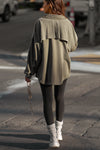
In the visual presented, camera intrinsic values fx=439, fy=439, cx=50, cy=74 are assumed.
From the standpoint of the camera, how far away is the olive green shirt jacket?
16.0 feet

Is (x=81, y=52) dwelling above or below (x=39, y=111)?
below

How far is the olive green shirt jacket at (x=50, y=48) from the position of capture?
4887mm

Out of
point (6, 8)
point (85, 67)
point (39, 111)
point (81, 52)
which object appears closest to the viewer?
point (39, 111)

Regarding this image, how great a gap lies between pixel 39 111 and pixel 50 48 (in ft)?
7.53

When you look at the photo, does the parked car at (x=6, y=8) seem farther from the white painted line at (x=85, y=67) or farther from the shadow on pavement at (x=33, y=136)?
the shadow on pavement at (x=33, y=136)

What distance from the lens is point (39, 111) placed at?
7027 mm

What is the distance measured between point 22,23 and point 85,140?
17.1 m

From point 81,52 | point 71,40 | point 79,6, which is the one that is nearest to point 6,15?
point 79,6

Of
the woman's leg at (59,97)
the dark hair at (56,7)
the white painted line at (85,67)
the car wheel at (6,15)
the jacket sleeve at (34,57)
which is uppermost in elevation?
the dark hair at (56,7)

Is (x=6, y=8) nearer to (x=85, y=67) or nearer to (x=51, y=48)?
(x=85, y=67)

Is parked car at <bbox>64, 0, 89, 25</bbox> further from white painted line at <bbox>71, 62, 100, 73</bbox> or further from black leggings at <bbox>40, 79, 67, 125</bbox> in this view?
black leggings at <bbox>40, 79, 67, 125</bbox>

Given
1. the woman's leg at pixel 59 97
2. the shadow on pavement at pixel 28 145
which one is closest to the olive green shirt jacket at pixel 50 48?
the woman's leg at pixel 59 97

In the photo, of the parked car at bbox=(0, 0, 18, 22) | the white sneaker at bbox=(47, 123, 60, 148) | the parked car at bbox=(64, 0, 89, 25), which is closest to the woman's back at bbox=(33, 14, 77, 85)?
the white sneaker at bbox=(47, 123, 60, 148)

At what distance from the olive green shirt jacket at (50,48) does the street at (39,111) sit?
913 millimetres
